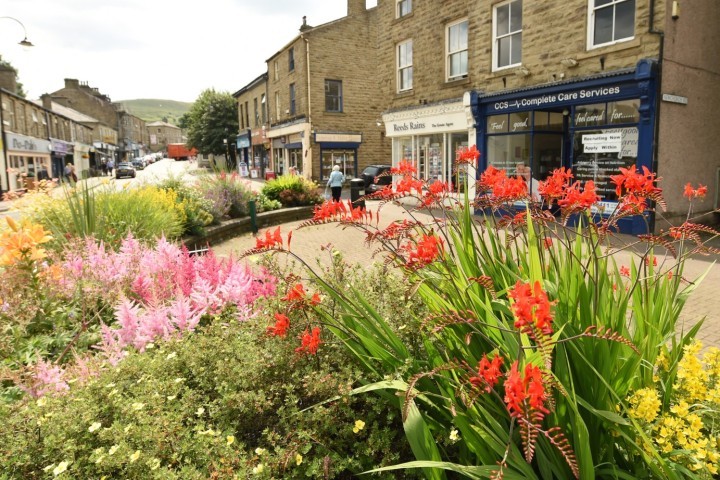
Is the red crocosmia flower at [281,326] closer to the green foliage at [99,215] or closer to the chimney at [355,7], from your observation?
the green foliage at [99,215]

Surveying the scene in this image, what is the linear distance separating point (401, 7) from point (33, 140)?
106 feet

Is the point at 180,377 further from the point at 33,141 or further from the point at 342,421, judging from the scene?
the point at 33,141

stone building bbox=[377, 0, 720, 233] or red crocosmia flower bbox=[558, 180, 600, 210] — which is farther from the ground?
stone building bbox=[377, 0, 720, 233]

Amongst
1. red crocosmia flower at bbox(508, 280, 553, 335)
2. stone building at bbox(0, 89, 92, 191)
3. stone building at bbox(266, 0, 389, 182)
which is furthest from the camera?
stone building at bbox(0, 89, 92, 191)

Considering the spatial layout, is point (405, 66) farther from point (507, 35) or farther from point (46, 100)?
point (46, 100)

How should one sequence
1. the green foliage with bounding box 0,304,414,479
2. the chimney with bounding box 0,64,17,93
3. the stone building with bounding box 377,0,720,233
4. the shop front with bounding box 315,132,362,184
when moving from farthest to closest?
1. the chimney with bounding box 0,64,17,93
2. the shop front with bounding box 315,132,362,184
3. the stone building with bounding box 377,0,720,233
4. the green foliage with bounding box 0,304,414,479

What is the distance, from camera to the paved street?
531cm

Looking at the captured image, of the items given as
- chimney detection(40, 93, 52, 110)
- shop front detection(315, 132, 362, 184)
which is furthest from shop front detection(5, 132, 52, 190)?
shop front detection(315, 132, 362, 184)

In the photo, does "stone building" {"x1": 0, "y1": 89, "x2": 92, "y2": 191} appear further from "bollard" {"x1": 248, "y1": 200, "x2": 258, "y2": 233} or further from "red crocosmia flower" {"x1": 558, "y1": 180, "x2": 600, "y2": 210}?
"red crocosmia flower" {"x1": 558, "y1": 180, "x2": 600, "y2": 210}

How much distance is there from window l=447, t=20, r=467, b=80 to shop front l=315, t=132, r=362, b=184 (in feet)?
42.0

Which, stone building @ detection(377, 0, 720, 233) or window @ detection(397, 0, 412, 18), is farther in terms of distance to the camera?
window @ detection(397, 0, 412, 18)

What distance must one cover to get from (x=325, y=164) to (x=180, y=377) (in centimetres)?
2711

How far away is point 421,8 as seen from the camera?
17.3m

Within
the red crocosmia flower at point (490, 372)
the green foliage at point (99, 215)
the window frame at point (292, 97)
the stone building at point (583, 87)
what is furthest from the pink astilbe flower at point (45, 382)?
the window frame at point (292, 97)
